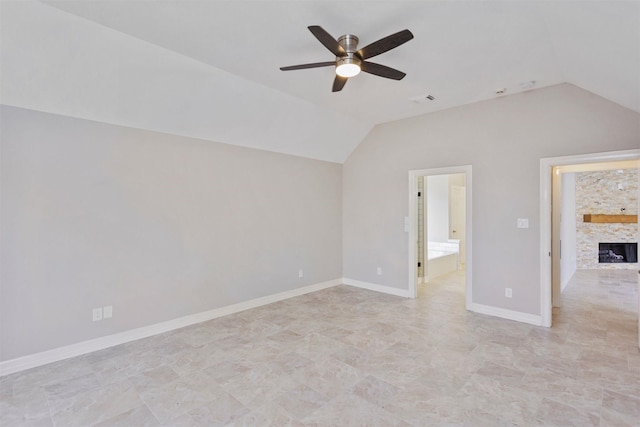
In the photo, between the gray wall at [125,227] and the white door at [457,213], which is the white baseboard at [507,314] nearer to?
the gray wall at [125,227]

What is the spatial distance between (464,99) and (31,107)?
16.3 ft

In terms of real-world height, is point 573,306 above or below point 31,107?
below

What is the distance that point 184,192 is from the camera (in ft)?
12.9

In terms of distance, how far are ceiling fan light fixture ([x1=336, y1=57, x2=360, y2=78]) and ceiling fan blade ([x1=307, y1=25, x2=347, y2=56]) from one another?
0.07 meters

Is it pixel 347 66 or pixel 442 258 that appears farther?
pixel 442 258

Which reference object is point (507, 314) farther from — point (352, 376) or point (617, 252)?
point (617, 252)

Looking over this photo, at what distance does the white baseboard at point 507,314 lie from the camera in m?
3.91

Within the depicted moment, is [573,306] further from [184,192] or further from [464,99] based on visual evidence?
[184,192]

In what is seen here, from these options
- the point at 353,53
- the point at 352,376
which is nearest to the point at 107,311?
the point at 352,376

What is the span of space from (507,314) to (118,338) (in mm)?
4846

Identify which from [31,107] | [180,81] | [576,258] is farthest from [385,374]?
[576,258]

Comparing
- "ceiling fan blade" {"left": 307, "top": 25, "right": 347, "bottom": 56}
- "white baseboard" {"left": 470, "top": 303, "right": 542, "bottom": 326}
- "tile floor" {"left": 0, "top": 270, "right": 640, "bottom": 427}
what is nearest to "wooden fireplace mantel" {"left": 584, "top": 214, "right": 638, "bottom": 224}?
"tile floor" {"left": 0, "top": 270, "right": 640, "bottom": 427}

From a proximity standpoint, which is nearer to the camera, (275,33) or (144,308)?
Result: (275,33)

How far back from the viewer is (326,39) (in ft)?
7.24
